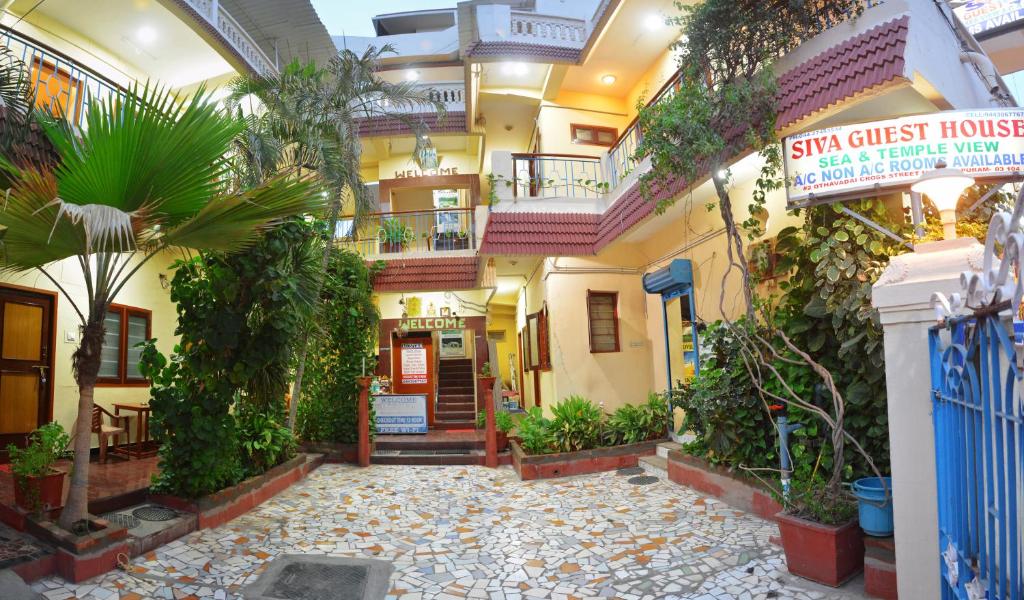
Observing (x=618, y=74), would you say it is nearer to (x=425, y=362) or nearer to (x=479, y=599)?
(x=425, y=362)

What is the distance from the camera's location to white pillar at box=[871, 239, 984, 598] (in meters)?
2.89

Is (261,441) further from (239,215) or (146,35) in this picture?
(146,35)

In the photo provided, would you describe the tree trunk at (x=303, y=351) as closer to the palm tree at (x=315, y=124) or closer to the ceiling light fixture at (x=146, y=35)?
the palm tree at (x=315, y=124)

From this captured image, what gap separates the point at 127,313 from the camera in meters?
9.20

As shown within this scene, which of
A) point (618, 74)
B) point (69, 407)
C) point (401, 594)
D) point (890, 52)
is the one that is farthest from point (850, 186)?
point (69, 407)

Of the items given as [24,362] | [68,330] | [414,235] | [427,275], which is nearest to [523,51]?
[414,235]

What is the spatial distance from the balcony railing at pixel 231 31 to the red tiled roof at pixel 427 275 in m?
4.76

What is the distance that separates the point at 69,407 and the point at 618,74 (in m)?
10.9

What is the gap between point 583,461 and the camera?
8453 millimetres

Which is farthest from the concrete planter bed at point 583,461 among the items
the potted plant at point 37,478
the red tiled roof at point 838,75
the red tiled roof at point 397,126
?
the red tiled roof at point 397,126

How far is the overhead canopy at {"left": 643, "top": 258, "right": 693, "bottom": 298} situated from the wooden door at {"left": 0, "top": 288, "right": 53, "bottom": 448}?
341 inches

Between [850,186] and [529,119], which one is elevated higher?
[529,119]

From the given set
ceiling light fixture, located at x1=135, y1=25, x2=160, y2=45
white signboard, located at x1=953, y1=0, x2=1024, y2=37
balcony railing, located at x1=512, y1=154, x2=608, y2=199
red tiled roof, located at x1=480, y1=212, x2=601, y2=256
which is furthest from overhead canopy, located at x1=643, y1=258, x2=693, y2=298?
ceiling light fixture, located at x1=135, y1=25, x2=160, y2=45

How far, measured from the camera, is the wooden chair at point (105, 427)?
793cm
